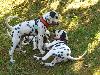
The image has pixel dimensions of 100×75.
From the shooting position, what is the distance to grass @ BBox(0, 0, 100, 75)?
899 cm

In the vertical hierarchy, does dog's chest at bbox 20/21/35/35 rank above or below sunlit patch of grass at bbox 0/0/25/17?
below

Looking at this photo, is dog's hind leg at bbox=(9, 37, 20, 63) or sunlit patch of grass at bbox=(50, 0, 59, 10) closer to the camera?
dog's hind leg at bbox=(9, 37, 20, 63)

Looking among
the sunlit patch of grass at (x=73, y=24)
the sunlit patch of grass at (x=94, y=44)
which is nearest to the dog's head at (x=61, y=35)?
the sunlit patch of grass at (x=94, y=44)

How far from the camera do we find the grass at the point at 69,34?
29.5 ft

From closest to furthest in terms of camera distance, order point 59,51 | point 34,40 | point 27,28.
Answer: point 59,51 < point 27,28 < point 34,40

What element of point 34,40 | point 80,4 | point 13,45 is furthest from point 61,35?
point 80,4

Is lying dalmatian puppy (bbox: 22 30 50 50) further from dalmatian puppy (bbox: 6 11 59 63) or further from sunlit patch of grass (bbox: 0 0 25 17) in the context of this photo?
sunlit patch of grass (bbox: 0 0 25 17)

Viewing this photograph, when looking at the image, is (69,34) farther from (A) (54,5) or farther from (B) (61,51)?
(A) (54,5)

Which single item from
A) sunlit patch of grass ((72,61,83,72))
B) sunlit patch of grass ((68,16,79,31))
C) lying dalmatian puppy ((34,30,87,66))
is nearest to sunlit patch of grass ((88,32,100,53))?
lying dalmatian puppy ((34,30,87,66))

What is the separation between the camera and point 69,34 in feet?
34.3

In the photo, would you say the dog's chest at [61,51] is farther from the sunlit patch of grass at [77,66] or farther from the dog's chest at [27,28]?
the dog's chest at [27,28]

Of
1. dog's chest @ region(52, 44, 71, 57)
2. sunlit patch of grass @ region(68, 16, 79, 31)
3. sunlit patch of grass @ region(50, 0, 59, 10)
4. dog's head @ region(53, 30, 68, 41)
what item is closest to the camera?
dog's chest @ region(52, 44, 71, 57)

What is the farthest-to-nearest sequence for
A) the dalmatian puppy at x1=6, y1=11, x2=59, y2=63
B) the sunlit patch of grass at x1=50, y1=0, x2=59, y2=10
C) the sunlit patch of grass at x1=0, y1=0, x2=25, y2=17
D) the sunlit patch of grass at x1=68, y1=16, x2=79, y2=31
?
the sunlit patch of grass at x1=0, y1=0, x2=25, y2=17 → the sunlit patch of grass at x1=50, y1=0, x2=59, y2=10 → the sunlit patch of grass at x1=68, y1=16, x2=79, y2=31 → the dalmatian puppy at x1=6, y1=11, x2=59, y2=63

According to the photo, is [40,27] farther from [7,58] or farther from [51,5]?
[51,5]
